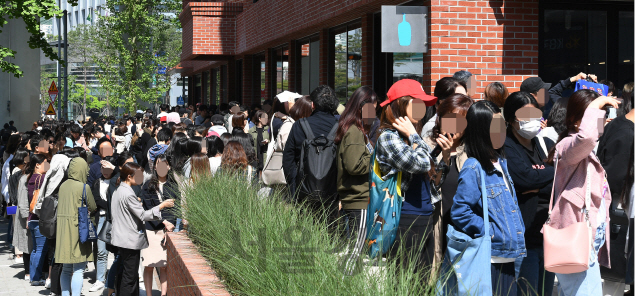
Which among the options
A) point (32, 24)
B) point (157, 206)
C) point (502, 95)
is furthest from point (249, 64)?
point (502, 95)

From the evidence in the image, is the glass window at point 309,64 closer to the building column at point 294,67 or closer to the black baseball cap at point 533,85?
the building column at point 294,67

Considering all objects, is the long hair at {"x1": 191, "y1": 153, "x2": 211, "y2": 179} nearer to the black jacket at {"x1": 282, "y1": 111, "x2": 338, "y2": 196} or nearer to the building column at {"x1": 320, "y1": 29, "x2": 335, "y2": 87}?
the black jacket at {"x1": 282, "y1": 111, "x2": 338, "y2": 196}

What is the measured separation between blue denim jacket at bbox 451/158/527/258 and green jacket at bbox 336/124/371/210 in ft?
5.21

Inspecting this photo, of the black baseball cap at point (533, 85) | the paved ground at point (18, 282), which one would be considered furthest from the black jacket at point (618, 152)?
the paved ground at point (18, 282)

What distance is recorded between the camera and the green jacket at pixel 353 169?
578cm

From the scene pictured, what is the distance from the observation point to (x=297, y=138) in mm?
6977

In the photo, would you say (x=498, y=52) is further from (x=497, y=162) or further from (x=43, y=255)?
(x=43, y=255)

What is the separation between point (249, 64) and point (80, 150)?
14.6 metres

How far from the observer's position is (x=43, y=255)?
10406 millimetres

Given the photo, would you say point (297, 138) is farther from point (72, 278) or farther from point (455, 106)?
point (72, 278)

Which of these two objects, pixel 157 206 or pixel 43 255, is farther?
pixel 43 255

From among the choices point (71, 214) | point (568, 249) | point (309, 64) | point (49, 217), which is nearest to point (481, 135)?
point (568, 249)

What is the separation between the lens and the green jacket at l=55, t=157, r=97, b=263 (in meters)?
8.88

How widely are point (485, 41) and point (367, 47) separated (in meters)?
3.71
